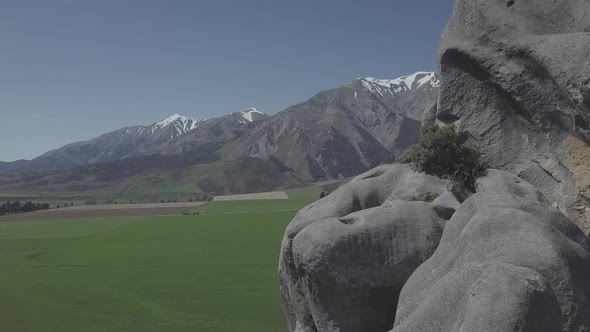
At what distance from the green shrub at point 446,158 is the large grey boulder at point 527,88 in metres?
1.47

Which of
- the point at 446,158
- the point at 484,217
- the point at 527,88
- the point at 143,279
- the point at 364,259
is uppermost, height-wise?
the point at 527,88

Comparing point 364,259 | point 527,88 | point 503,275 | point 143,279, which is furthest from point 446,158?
point 143,279

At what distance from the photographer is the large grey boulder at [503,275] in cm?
1430

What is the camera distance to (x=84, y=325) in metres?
51.7

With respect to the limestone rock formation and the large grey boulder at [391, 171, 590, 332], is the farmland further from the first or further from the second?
the large grey boulder at [391, 171, 590, 332]

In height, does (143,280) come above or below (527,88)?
below

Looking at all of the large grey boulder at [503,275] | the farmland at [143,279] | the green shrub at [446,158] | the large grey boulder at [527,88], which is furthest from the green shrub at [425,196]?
the farmland at [143,279]

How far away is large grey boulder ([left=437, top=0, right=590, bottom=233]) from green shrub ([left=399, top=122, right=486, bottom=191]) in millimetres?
1474

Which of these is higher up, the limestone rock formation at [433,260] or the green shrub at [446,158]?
the green shrub at [446,158]

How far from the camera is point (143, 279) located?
235ft

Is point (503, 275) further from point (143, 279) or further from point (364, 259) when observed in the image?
point (143, 279)

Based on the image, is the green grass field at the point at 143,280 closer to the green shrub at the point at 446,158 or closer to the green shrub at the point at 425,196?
the green shrub at the point at 446,158

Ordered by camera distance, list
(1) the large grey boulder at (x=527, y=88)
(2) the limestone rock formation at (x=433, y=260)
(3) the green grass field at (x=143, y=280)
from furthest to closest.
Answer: (3) the green grass field at (x=143, y=280), (1) the large grey boulder at (x=527, y=88), (2) the limestone rock formation at (x=433, y=260)

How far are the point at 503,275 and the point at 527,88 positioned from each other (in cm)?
1501
